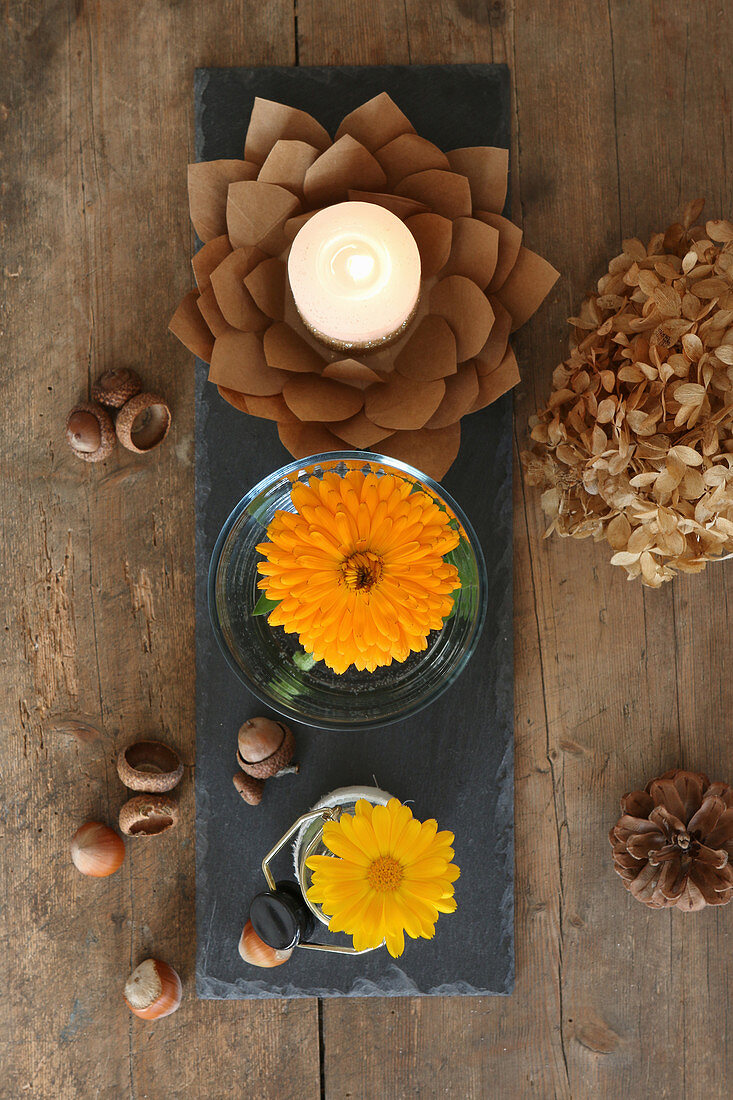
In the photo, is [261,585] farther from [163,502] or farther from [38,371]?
[38,371]

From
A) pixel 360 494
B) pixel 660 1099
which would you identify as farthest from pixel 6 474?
pixel 660 1099

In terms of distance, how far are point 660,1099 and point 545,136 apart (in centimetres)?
98

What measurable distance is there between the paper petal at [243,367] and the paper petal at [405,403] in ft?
0.28

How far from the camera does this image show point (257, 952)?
717 mm

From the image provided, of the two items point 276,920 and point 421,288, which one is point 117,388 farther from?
point 276,920

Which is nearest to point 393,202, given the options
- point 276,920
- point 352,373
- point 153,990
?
point 352,373

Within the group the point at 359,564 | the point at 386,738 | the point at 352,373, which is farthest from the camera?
the point at 386,738

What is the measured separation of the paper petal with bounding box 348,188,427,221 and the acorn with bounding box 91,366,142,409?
284mm

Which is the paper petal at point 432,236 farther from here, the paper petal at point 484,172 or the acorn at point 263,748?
the acorn at point 263,748

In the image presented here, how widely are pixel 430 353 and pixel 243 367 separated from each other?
16 cm

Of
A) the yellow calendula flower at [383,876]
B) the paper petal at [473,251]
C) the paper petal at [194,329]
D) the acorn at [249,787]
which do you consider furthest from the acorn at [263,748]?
the paper petal at [473,251]

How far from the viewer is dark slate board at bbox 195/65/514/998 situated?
0.73 meters

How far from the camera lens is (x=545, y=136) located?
753 millimetres

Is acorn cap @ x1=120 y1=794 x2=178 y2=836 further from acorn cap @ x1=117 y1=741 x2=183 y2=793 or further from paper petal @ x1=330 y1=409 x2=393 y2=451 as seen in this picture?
paper petal @ x1=330 y1=409 x2=393 y2=451
